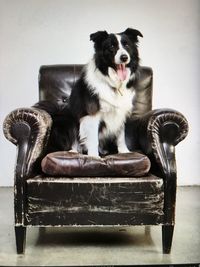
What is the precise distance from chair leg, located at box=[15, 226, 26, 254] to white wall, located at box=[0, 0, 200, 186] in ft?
5.89

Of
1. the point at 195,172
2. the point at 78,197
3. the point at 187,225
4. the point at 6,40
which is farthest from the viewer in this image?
the point at 195,172

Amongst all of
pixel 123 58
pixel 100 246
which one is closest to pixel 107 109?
pixel 123 58

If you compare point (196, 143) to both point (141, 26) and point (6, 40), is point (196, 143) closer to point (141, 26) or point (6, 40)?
point (141, 26)

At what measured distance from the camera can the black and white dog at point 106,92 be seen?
2.32m

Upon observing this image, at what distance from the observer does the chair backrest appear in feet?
9.15

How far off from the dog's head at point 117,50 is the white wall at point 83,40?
1.30 m

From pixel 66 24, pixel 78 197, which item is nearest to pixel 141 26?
pixel 66 24

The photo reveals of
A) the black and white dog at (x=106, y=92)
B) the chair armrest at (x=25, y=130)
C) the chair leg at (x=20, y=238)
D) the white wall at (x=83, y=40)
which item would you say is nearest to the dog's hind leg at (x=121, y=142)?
the black and white dog at (x=106, y=92)

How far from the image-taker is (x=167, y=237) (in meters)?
2.04

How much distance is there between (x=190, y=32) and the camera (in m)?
3.69

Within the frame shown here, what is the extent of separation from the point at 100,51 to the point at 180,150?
5.85 ft

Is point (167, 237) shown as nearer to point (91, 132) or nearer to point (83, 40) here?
point (91, 132)

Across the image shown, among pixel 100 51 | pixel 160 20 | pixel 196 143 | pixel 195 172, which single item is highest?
pixel 160 20

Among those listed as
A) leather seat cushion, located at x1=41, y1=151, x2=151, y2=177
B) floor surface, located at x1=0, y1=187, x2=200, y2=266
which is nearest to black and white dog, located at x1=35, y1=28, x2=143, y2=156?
leather seat cushion, located at x1=41, y1=151, x2=151, y2=177
